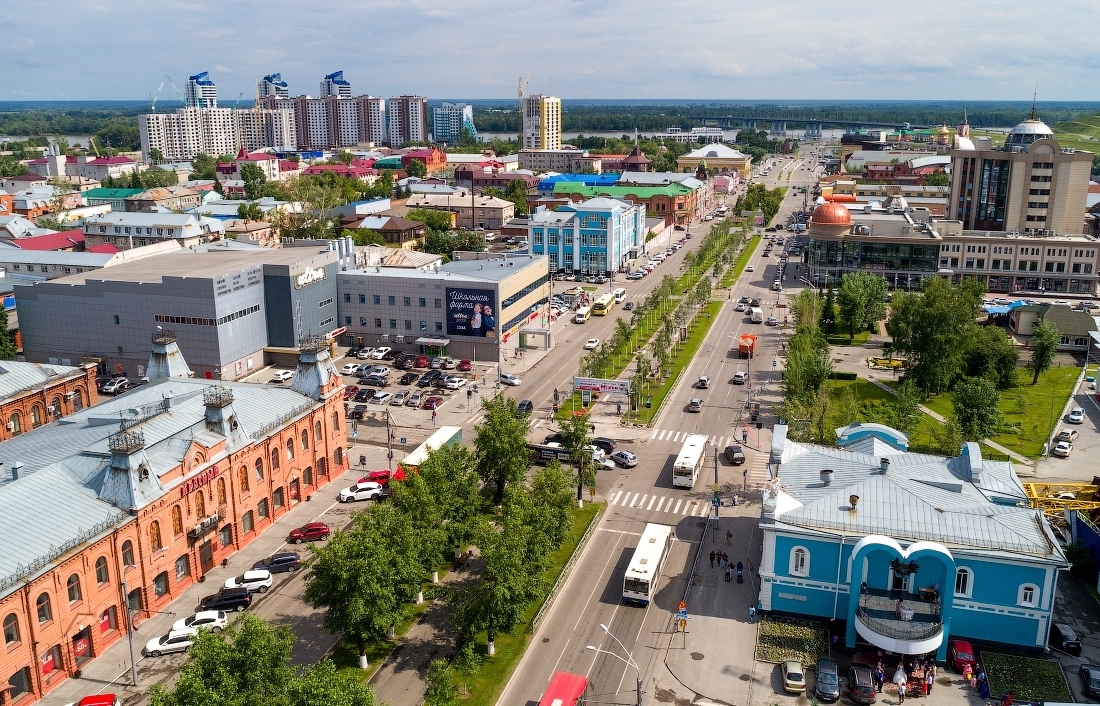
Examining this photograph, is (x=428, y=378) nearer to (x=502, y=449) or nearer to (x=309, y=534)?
(x=502, y=449)

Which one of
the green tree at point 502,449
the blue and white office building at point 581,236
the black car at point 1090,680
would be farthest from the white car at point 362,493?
the blue and white office building at point 581,236

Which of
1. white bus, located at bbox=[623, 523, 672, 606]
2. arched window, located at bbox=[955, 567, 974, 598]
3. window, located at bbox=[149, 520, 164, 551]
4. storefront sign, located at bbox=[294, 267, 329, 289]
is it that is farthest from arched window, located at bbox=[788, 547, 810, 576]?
storefront sign, located at bbox=[294, 267, 329, 289]

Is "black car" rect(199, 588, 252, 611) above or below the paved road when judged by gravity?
above

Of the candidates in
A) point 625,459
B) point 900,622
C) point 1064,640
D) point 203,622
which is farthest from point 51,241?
point 1064,640

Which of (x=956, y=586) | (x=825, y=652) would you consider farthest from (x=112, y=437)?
(x=956, y=586)

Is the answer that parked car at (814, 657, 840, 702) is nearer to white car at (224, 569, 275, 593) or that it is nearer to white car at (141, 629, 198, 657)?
white car at (224, 569, 275, 593)
